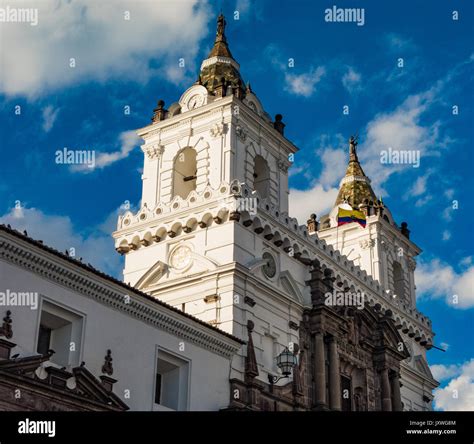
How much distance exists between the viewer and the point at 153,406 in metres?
27.5

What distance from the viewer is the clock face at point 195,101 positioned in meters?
40.1

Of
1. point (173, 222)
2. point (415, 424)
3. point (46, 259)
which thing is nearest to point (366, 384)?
point (173, 222)

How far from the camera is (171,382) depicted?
2912 cm

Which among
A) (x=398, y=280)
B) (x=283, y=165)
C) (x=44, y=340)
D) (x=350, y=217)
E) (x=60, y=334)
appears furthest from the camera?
(x=398, y=280)

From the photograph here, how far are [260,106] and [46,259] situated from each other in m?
18.3

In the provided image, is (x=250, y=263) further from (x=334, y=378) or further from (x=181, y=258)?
(x=334, y=378)

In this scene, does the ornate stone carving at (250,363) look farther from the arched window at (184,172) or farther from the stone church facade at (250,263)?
the arched window at (184,172)

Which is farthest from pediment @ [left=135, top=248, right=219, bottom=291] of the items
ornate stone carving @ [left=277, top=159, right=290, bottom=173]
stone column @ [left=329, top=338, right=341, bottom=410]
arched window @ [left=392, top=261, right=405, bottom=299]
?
arched window @ [left=392, top=261, right=405, bottom=299]

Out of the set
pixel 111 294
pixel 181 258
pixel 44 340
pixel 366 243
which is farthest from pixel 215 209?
pixel 366 243

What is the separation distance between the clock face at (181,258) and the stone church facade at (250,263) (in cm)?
5

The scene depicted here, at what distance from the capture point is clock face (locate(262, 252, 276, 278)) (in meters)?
36.2

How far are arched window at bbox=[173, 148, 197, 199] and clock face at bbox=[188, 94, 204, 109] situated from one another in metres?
2.05

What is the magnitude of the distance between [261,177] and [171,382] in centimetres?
1367

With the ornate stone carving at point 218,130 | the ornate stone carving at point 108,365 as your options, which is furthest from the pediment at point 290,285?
the ornate stone carving at point 108,365
